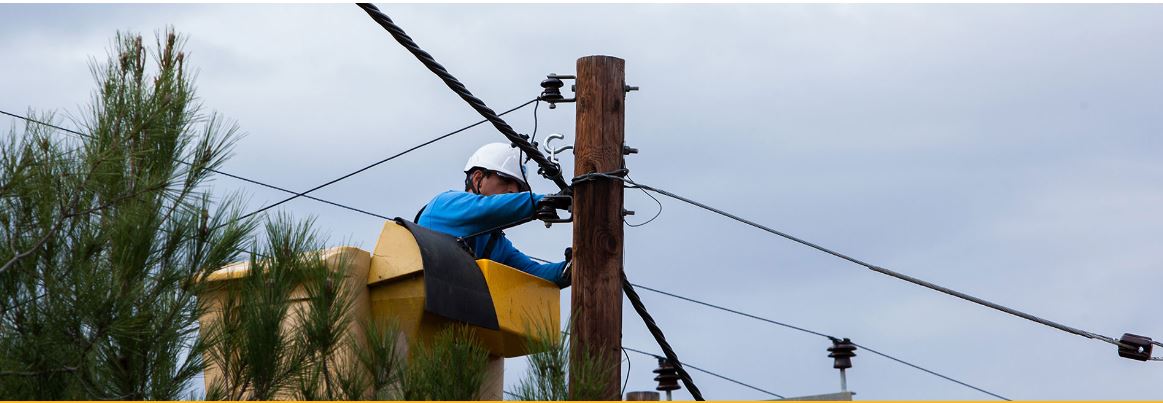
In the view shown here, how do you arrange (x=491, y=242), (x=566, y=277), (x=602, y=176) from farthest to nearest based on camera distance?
(x=491, y=242), (x=566, y=277), (x=602, y=176)

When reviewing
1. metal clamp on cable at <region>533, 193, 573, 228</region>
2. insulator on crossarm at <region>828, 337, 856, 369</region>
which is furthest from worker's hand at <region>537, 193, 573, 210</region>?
insulator on crossarm at <region>828, 337, 856, 369</region>

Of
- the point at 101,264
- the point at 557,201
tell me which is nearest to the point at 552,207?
the point at 557,201

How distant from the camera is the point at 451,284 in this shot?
6910mm

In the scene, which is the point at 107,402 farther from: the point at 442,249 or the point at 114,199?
the point at 442,249

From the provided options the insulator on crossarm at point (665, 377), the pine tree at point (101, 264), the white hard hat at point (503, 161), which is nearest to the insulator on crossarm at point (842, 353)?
the insulator on crossarm at point (665, 377)

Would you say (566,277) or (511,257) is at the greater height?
(511,257)

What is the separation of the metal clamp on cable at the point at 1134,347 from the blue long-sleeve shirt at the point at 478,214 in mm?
2747

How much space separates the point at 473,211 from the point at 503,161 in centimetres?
78

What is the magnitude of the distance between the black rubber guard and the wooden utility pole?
1.50ft

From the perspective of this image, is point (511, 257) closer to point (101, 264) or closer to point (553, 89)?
point (553, 89)

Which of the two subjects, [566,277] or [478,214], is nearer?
[566,277]

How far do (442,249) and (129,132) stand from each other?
169 centimetres

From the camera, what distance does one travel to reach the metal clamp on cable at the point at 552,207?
771 centimetres

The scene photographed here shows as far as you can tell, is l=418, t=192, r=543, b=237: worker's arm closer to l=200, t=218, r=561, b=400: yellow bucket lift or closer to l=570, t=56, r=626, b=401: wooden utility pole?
l=570, t=56, r=626, b=401: wooden utility pole
